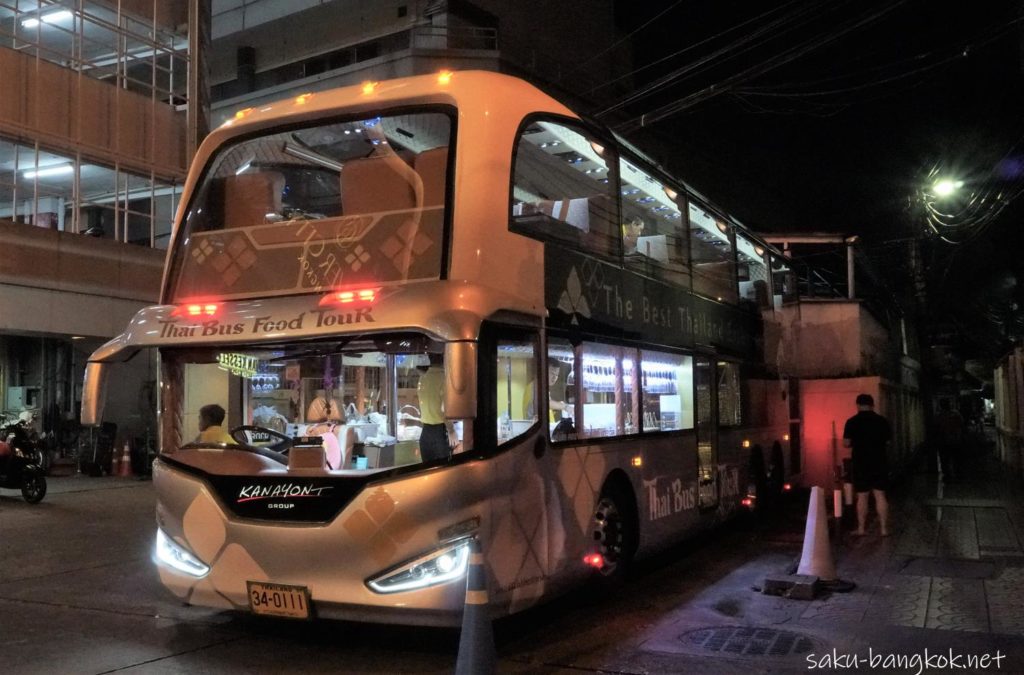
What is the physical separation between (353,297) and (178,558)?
244cm

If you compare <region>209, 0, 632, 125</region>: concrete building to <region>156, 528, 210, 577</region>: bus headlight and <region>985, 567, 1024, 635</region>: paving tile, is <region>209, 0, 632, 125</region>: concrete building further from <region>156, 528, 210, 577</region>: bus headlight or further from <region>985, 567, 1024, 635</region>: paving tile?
<region>156, 528, 210, 577</region>: bus headlight

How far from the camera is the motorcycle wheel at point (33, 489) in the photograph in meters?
14.1

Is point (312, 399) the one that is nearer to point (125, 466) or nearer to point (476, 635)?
point (476, 635)

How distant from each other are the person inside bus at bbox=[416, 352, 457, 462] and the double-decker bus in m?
0.02

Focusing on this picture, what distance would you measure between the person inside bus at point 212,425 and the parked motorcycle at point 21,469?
9.13m

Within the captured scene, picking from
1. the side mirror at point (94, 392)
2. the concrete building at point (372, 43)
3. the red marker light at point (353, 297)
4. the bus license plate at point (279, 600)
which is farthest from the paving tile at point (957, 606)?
the concrete building at point (372, 43)

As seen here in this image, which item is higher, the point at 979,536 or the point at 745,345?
the point at 745,345

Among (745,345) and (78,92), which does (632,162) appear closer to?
(745,345)

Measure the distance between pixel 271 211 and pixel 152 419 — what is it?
50.1ft

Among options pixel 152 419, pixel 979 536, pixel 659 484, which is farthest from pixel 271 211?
pixel 152 419

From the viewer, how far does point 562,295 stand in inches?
271

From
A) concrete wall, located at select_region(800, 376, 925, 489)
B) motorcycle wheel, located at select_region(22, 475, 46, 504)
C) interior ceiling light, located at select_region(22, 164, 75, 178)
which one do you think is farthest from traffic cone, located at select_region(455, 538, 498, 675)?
interior ceiling light, located at select_region(22, 164, 75, 178)

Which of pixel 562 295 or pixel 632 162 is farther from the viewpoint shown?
pixel 632 162

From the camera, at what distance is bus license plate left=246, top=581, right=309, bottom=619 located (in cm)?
578
